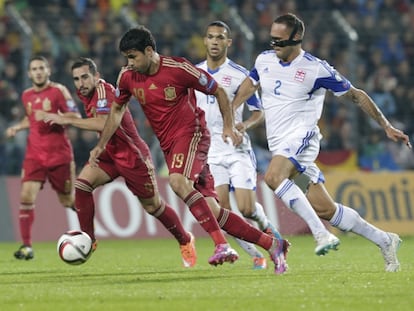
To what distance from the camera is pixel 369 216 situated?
1827 centimetres

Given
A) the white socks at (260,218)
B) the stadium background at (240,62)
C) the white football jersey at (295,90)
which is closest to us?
the white football jersey at (295,90)

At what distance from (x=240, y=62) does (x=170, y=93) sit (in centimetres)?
856

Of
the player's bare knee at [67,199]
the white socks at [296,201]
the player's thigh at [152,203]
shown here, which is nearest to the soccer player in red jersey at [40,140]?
the player's bare knee at [67,199]

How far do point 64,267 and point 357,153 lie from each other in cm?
870

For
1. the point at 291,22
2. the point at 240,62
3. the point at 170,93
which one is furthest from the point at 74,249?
the point at 240,62

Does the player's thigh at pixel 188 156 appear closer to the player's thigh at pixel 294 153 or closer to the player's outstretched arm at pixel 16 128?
the player's thigh at pixel 294 153

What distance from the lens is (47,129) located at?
45.7 feet

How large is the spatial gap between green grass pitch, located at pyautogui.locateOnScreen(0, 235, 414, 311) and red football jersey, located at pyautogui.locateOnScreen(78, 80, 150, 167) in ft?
3.66

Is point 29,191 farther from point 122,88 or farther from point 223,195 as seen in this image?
point 122,88

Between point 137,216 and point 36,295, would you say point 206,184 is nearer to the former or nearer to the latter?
point 36,295

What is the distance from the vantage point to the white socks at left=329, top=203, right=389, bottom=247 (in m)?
9.91

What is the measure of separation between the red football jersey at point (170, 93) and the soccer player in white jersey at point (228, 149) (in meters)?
1.56

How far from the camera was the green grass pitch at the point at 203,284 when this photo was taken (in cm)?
751

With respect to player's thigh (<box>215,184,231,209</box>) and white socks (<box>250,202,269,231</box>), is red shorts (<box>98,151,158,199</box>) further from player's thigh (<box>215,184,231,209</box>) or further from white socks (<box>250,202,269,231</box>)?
white socks (<box>250,202,269,231</box>)
